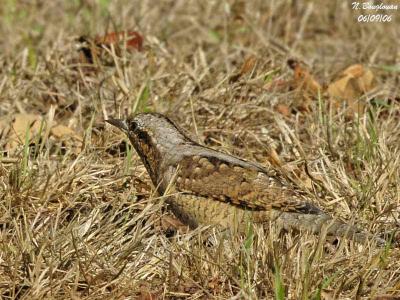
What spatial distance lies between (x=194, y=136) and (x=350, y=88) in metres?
1.81

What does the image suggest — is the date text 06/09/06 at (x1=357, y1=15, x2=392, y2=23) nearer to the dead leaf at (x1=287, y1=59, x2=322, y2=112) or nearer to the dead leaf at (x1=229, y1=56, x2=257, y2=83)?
the dead leaf at (x1=287, y1=59, x2=322, y2=112)

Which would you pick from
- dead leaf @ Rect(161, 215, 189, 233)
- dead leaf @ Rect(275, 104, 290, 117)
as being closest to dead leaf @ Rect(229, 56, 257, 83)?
dead leaf @ Rect(275, 104, 290, 117)

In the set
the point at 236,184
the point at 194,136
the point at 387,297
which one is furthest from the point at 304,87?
the point at 387,297

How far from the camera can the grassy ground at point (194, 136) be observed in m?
4.25

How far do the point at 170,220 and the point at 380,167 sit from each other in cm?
135

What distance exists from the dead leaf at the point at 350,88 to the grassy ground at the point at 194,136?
0.09 m

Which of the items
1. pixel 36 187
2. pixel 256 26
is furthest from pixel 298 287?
pixel 256 26

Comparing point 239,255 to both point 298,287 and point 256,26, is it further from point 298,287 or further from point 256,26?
point 256,26

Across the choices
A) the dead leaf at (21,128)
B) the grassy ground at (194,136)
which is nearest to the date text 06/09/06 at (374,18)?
the grassy ground at (194,136)

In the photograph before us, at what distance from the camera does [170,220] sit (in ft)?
16.3

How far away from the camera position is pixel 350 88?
690 centimetres

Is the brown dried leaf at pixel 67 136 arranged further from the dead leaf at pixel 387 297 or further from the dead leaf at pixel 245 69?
the dead leaf at pixel 387 297

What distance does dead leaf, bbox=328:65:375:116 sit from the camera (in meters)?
6.77

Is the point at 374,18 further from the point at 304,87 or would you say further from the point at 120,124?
the point at 120,124
